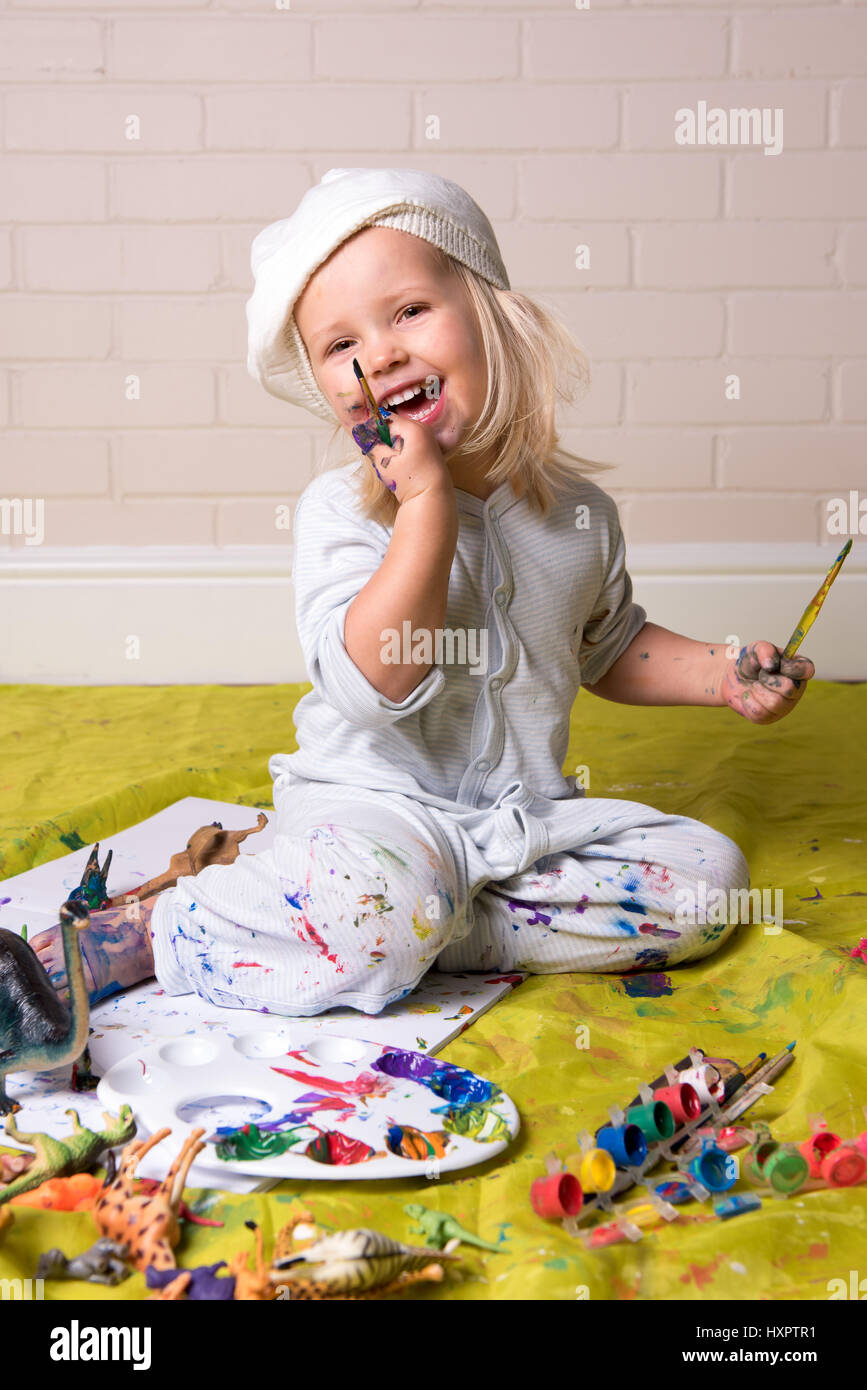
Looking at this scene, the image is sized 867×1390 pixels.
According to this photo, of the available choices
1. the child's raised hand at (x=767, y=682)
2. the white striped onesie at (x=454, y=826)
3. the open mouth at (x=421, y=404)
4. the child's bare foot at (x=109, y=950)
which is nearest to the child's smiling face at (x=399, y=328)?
the open mouth at (x=421, y=404)

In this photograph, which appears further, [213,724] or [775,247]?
[775,247]

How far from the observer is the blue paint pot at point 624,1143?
2.38 ft

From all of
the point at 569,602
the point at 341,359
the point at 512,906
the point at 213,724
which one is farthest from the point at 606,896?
the point at 213,724

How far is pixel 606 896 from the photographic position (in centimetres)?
101

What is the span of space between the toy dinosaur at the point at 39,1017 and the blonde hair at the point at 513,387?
438 millimetres

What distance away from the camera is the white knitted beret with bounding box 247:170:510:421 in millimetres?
980

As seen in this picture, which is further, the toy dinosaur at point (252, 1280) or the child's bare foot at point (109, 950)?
the child's bare foot at point (109, 950)

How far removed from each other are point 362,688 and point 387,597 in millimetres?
71

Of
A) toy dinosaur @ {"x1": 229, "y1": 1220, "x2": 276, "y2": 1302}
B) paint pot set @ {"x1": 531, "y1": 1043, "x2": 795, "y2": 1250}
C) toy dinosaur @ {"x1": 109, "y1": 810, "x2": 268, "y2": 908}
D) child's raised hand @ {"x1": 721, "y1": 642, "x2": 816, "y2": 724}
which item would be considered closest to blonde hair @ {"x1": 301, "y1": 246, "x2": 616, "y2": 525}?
child's raised hand @ {"x1": 721, "y1": 642, "x2": 816, "y2": 724}

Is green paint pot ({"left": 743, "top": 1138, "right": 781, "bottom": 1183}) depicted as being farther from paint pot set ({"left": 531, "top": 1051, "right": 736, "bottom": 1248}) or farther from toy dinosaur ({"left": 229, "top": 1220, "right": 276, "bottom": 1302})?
toy dinosaur ({"left": 229, "top": 1220, "right": 276, "bottom": 1302})

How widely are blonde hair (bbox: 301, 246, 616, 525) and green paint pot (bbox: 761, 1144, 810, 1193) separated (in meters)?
0.57

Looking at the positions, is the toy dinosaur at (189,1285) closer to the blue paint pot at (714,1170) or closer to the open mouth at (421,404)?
the blue paint pot at (714,1170)

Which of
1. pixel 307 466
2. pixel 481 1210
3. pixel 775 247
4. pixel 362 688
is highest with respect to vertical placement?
pixel 775 247

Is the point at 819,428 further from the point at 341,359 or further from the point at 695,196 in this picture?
the point at 341,359
